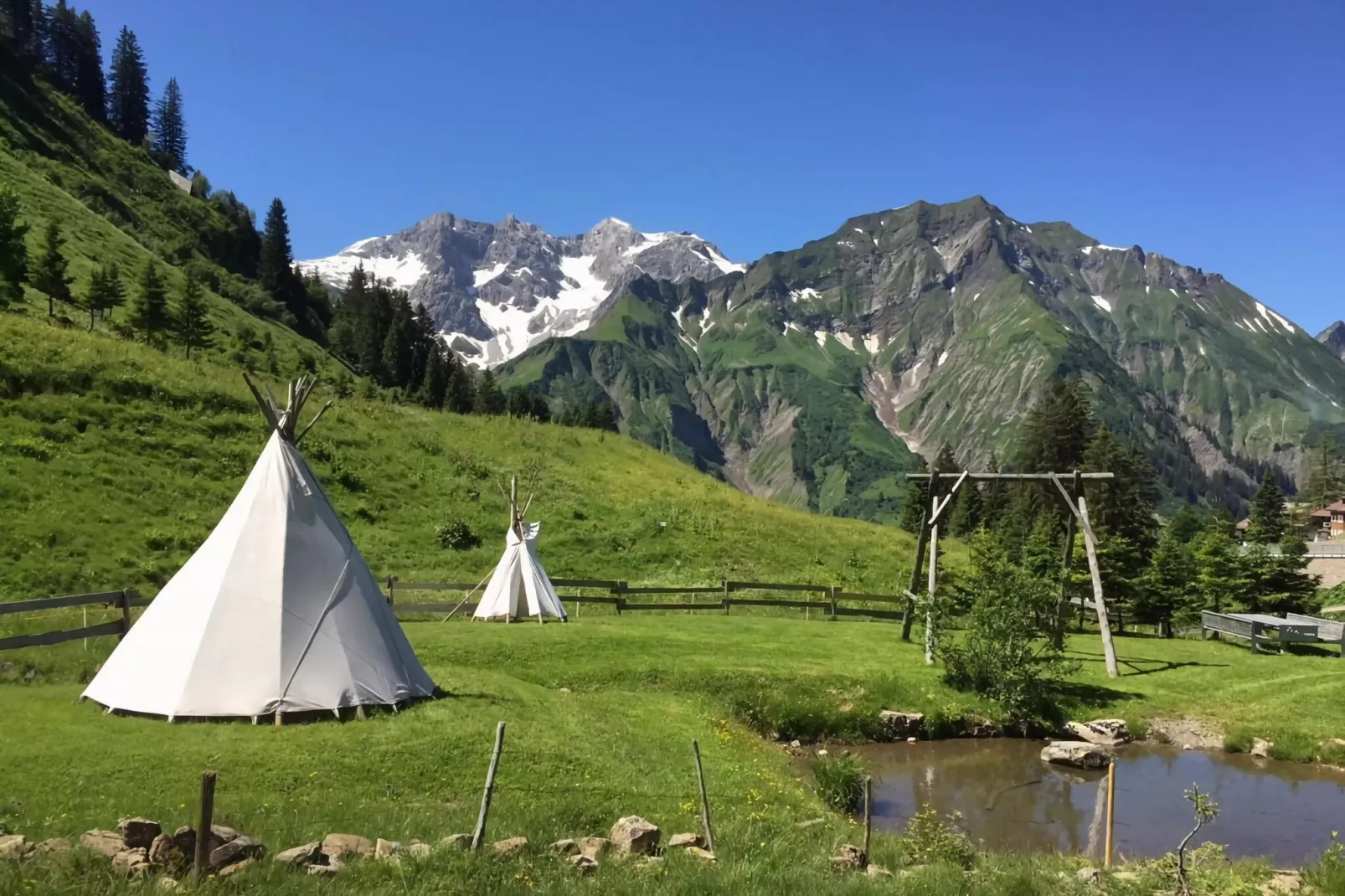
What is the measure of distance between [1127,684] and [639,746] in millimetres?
16418

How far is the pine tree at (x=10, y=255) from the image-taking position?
159ft

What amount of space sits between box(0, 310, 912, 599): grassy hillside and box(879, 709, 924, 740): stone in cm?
1924

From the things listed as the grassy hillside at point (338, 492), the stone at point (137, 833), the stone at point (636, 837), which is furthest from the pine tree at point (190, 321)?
the stone at point (636, 837)

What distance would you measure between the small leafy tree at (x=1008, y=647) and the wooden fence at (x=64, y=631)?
19.7m

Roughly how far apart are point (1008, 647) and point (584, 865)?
1623 cm

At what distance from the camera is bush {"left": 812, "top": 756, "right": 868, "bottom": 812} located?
52.2ft

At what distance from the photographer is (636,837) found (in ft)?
34.0

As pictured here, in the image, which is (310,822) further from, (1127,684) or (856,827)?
(1127,684)

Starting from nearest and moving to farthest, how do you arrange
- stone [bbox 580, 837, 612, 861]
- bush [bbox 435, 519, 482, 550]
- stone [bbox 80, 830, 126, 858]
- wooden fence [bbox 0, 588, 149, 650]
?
stone [bbox 80, 830, 126, 858], stone [bbox 580, 837, 612, 861], wooden fence [bbox 0, 588, 149, 650], bush [bbox 435, 519, 482, 550]

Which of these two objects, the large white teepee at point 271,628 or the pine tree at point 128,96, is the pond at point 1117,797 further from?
the pine tree at point 128,96

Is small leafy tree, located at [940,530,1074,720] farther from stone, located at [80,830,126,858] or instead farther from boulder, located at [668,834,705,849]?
stone, located at [80,830,126,858]

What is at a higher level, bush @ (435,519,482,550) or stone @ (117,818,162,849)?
bush @ (435,519,482,550)

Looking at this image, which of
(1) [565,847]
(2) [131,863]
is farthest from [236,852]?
(1) [565,847]

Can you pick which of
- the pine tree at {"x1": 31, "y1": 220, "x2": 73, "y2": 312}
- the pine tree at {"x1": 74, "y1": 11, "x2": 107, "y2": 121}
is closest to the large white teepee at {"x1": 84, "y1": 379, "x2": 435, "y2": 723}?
the pine tree at {"x1": 31, "y1": 220, "x2": 73, "y2": 312}
